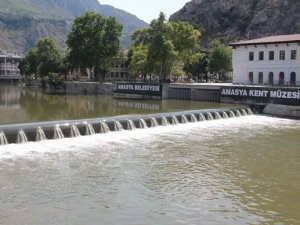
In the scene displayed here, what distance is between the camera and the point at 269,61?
67.7 meters

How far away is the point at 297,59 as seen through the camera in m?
64.4

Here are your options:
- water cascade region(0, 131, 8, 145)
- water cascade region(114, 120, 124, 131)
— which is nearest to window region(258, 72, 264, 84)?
water cascade region(114, 120, 124, 131)

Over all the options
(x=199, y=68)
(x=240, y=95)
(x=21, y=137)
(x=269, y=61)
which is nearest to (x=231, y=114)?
(x=240, y=95)

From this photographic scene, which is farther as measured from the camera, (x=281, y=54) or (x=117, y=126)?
(x=281, y=54)

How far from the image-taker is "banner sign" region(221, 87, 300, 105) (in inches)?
1949

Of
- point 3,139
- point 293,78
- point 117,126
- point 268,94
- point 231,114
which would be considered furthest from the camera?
Answer: point 293,78

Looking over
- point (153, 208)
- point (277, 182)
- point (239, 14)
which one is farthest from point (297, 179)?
point (239, 14)

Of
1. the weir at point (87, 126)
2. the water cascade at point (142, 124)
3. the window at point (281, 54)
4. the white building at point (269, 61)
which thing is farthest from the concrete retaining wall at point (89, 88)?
the water cascade at point (142, 124)

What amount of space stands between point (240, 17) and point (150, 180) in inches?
6259

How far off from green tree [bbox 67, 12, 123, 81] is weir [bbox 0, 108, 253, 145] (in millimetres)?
58312

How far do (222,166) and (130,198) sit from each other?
741 centimetres

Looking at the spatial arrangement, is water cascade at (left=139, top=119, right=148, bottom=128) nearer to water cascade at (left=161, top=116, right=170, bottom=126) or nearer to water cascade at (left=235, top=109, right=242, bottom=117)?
water cascade at (left=161, top=116, right=170, bottom=126)

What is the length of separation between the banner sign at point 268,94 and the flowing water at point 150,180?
60.3 feet

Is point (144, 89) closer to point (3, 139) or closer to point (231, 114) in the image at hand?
point (231, 114)
